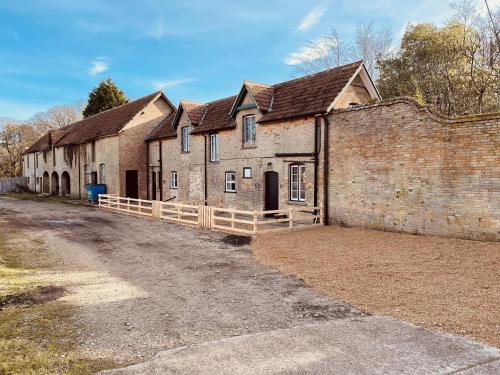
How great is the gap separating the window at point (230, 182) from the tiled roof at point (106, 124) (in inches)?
465

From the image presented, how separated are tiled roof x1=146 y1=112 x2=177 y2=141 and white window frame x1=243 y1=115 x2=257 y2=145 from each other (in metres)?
7.60

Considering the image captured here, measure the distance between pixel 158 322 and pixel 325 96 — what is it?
13.6 metres

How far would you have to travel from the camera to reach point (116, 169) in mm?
29641

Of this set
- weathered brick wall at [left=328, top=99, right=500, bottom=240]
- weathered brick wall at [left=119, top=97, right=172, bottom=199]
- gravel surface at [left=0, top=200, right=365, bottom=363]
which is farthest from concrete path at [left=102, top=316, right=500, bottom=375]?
weathered brick wall at [left=119, top=97, right=172, bottom=199]

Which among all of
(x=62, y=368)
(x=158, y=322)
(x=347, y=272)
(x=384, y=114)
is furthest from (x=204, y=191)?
(x=62, y=368)

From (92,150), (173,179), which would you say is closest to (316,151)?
(173,179)

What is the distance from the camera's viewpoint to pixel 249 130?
21.3m

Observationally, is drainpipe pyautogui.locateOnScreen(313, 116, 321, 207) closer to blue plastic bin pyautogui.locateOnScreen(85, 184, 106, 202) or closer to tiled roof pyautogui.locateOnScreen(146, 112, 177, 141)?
tiled roof pyautogui.locateOnScreen(146, 112, 177, 141)

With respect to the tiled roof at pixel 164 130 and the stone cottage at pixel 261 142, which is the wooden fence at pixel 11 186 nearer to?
the tiled roof at pixel 164 130

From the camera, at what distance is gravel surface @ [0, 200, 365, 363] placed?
5.99m

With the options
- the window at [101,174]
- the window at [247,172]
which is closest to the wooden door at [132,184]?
the window at [101,174]

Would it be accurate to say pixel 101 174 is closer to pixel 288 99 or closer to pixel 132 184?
pixel 132 184

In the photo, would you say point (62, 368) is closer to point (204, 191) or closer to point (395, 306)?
point (395, 306)

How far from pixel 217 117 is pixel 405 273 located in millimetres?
17138
